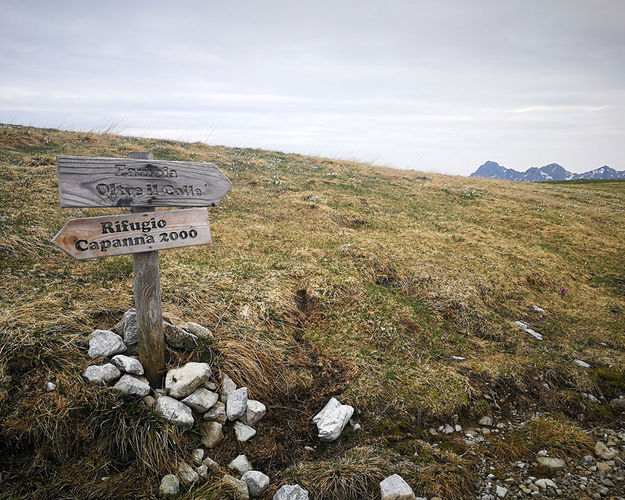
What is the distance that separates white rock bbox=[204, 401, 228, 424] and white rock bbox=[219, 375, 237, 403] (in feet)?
0.55

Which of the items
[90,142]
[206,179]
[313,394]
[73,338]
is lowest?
[313,394]

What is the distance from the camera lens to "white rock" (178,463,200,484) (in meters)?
3.81

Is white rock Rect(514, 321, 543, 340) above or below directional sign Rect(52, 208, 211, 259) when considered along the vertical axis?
below

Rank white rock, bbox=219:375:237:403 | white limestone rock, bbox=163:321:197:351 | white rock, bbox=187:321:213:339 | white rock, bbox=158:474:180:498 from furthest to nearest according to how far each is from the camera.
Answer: white rock, bbox=187:321:213:339 → white limestone rock, bbox=163:321:197:351 → white rock, bbox=219:375:237:403 → white rock, bbox=158:474:180:498

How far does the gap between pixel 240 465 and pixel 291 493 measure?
28.3 inches

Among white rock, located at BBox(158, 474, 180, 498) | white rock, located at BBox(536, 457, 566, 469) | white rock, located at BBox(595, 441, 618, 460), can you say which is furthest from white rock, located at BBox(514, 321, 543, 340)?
white rock, located at BBox(158, 474, 180, 498)

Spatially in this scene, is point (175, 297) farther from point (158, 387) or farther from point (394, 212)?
point (394, 212)

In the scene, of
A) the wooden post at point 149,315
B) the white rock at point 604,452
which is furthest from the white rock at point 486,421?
the wooden post at point 149,315

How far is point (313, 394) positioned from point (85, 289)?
449 centimetres

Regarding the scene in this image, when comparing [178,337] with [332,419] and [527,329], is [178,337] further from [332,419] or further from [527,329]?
[527,329]

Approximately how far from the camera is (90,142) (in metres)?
17.5

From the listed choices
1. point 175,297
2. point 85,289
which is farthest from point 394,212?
point 85,289

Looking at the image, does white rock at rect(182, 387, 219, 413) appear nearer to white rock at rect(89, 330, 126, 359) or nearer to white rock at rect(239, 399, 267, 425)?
white rock at rect(239, 399, 267, 425)

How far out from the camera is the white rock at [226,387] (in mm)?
4742
